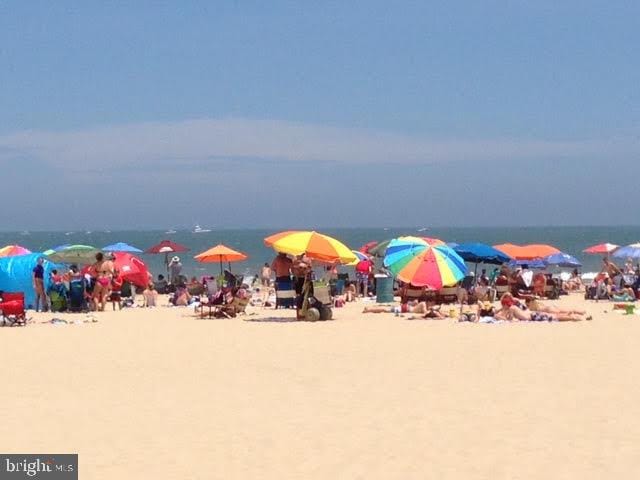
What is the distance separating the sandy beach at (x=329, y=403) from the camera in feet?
21.5

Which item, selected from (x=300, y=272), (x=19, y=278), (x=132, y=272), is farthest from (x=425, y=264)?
(x=19, y=278)

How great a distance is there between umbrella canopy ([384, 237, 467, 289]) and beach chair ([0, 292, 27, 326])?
21.1 feet

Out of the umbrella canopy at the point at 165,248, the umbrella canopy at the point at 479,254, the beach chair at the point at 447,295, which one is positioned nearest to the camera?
the beach chair at the point at 447,295

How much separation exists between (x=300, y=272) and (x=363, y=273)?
8.46 meters

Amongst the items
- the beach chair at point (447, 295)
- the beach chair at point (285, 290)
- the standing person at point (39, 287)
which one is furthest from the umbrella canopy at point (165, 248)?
the beach chair at point (447, 295)

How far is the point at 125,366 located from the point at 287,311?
804cm

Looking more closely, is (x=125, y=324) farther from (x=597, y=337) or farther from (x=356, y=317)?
(x=597, y=337)

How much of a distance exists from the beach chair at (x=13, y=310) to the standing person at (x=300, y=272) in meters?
4.57

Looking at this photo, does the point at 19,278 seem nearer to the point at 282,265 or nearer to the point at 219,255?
the point at 219,255

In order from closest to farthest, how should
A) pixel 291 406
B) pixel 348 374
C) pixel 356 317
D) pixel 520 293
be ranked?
pixel 291 406, pixel 348 374, pixel 356 317, pixel 520 293

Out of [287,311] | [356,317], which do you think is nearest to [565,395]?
[356,317]

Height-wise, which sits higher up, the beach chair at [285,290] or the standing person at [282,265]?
the standing person at [282,265]

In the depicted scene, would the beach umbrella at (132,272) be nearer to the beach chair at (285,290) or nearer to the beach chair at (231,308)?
the beach chair at (285,290)

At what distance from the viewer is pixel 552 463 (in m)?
6.46
